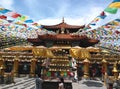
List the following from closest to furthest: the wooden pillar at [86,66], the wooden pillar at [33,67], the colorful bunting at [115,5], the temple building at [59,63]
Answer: the colorful bunting at [115,5] < the temple building at [59,63] < the wooden pillar at [86,66] < the wooden pillar at [33,67]

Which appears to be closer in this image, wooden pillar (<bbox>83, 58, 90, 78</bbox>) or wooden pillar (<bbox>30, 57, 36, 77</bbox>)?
wooden pillar (<bbox>83, 58, 90, 78</bbox>)

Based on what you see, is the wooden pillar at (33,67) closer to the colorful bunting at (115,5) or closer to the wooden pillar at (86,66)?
the wooden pillar at (86,66)

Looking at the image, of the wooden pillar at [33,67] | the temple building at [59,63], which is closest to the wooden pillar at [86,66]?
the temple building at [59,63]

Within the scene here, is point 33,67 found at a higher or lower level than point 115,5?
lower

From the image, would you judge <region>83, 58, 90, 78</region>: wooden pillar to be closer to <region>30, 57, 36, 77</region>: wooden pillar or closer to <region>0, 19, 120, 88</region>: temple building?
<region>0, 19, 120, 88</region>: temple building

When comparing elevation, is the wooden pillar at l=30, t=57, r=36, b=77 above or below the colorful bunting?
below

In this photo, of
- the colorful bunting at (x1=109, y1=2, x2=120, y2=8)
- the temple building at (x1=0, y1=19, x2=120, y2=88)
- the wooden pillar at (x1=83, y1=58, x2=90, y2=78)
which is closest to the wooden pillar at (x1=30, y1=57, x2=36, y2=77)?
the temple building at (x1=0, y1=19, x2=120, y2=88)

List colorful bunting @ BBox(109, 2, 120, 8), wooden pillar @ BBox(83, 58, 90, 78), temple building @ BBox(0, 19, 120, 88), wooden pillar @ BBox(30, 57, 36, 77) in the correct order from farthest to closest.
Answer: wooden pillar @ BBox(30, 57, 36, 77) → wooden pillar @ BBox(83, 58, 90, 78) → temple building @ BBox(0, 19, 120, 88) → colorful bunting @ BBox(109, 2, 120, 8)

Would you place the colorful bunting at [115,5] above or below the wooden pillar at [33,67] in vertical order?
above

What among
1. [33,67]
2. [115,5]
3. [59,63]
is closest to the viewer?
[115,5]

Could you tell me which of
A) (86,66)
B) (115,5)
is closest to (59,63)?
(86,66)

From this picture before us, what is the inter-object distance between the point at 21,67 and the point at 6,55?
10.8 feet

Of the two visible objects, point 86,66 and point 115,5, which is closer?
point 115,5

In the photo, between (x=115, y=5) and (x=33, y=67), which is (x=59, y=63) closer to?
(x=33, y=67)
